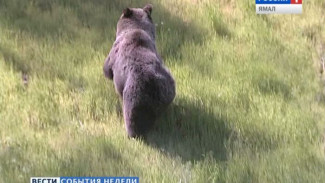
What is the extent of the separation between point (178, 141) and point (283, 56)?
1.67m

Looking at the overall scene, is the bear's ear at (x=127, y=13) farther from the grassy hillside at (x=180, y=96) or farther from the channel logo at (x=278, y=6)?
the channel logo at (x=278, y=6)

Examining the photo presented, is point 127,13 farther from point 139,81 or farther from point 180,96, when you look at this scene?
point 139,81

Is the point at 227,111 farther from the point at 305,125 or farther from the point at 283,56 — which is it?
the point at 283,56

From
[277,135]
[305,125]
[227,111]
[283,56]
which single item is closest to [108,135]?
[227,111]

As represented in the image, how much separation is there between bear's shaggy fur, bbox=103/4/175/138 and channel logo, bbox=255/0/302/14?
1886 millimetres

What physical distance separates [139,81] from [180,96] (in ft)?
2.24

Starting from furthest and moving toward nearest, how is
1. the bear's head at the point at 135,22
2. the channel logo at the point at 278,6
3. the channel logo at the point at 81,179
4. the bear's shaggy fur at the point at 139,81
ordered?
the channel logo at the point at 278,6 → the bear's head at the point at 135,22 → the bear's shaggy fur at the point at 139,81 → the channel logo at the point at 81,179

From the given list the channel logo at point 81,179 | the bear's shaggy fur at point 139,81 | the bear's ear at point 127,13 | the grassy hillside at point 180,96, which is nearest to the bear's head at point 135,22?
the bear's ear at point 127,13

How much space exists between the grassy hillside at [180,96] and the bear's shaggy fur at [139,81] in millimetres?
174

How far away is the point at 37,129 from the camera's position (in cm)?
369

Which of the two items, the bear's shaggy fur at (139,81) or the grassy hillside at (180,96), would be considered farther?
the bear's shaggy fur at (139,81)

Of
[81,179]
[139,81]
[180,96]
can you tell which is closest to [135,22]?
[180,96]

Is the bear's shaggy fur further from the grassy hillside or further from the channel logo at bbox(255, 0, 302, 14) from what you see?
the channel logo at bbox(255, 0, 302, 14)

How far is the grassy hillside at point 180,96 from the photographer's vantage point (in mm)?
3312
